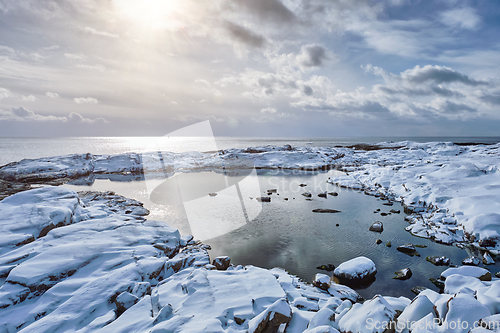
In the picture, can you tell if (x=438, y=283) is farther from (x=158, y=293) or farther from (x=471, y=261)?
(x=158, y=293)

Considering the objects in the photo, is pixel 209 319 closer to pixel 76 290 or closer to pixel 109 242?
pixel 76 290

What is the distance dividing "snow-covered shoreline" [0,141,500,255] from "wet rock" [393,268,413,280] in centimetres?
567

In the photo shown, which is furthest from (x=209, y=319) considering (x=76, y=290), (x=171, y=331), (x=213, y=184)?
(x=213, y=184)

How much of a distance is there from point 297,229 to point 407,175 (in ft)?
58.7

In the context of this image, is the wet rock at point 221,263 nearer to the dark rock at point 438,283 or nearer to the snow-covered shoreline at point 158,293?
the snow-covered shoreline at point 158,293

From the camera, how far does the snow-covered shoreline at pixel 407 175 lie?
14.8 meters

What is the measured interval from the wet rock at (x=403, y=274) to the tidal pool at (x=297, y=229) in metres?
0.23

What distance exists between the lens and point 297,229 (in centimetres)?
1692

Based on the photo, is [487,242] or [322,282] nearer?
[322,282]

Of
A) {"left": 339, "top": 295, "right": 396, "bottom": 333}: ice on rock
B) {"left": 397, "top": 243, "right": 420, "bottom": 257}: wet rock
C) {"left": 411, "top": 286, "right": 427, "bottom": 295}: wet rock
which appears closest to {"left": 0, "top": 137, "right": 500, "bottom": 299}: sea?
{"left": 411, "top": 286, "right": 427, "bottom": 295}: wet rock

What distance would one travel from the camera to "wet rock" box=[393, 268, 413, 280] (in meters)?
10.7

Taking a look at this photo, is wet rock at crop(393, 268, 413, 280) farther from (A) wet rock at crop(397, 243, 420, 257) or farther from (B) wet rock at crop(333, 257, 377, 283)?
(A) wet rock at crop(397, 243, 420, 257)

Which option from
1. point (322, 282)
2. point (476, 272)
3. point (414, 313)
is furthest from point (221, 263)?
point (476, 272)

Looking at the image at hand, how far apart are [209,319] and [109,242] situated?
25.2ft
